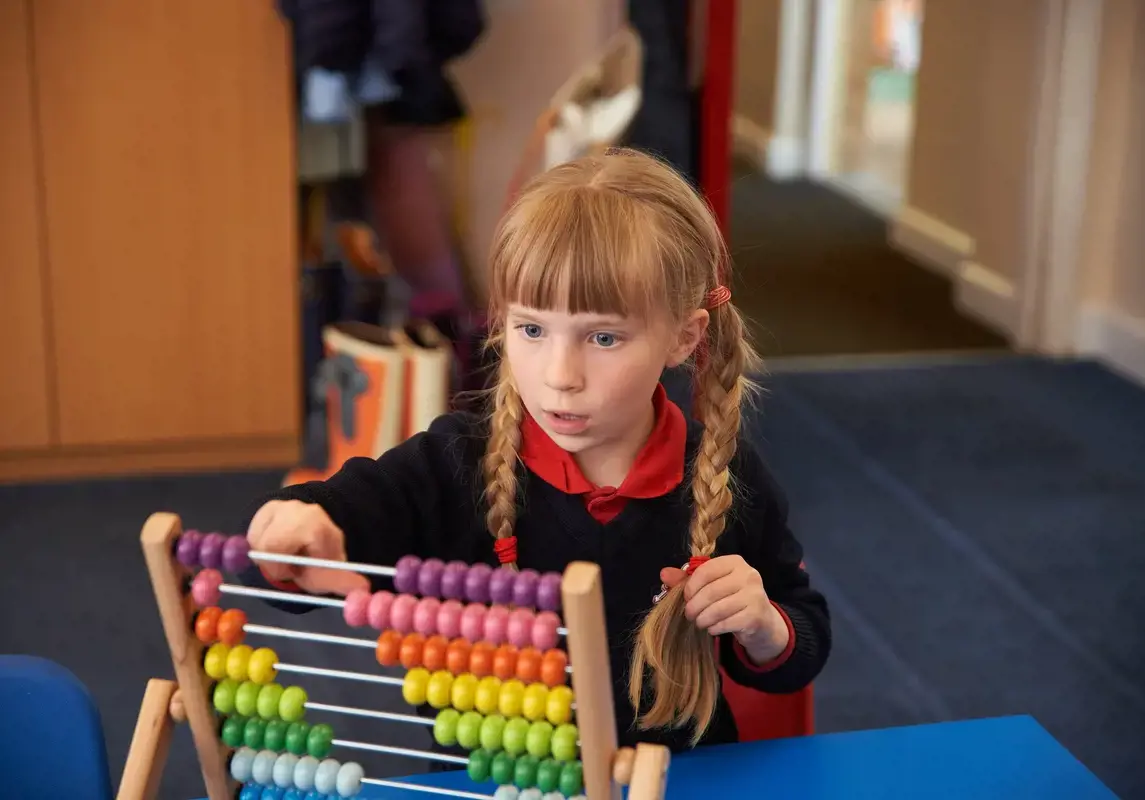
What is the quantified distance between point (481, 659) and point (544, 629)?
0.26ft

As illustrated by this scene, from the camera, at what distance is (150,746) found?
3.59 ft

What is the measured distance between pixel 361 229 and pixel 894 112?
4.45 m

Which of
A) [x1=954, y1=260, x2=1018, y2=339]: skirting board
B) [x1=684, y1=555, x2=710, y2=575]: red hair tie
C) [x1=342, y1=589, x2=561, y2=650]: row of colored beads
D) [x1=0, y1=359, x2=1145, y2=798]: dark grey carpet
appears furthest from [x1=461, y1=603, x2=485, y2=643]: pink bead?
[x1=954, y1=260, x2=1018, y2=339]: skirting board

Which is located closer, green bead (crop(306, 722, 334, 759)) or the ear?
green bead (crop(306, 722, 334, 759))

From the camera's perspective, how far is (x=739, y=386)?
1.44 m

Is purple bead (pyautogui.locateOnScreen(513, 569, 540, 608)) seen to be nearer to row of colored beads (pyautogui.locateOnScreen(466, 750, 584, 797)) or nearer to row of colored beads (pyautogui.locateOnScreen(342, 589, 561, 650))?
row of colored beads (pyautogui.locateOnScreen(342, 589, 561, 650))

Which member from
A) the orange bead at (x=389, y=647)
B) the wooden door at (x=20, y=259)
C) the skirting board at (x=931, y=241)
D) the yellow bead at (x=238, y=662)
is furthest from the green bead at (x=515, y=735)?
the skirting board at (x=931, y=241)

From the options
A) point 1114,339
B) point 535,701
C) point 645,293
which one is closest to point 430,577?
point 535,701

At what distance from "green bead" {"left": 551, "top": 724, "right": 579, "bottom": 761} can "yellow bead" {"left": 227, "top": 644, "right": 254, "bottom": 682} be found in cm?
24

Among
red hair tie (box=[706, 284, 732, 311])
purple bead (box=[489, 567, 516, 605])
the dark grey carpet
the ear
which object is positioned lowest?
the dark grey carpet

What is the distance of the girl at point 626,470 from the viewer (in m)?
1.25

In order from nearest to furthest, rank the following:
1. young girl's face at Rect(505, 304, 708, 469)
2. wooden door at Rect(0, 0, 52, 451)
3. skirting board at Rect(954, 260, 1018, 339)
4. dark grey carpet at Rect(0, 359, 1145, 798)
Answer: young girl's face at Rect(505, 304, 708, 469) < dark grey carpet at Rect(0, 359, 1145, 798) < wooden door at Rect(0, 0, 52, 451) < skirting board at Rect(954, 260, 1018, 339)

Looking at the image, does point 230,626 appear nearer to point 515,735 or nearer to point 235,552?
point 235,552

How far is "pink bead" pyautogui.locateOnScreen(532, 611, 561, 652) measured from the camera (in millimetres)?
1043
